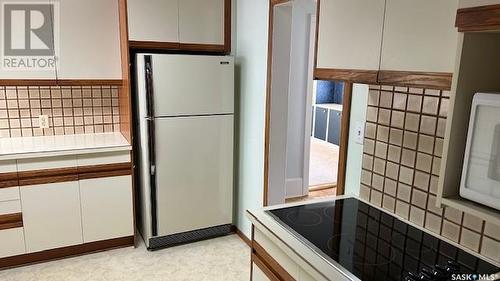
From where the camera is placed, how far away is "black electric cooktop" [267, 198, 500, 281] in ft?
4.42

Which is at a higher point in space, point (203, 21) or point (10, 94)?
point (203, 21)

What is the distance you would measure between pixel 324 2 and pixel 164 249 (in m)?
2.38

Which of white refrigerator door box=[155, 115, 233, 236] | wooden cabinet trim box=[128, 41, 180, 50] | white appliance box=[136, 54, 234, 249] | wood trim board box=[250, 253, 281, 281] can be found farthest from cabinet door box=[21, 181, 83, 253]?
wood trim board box=[250, 253, 281, 281]

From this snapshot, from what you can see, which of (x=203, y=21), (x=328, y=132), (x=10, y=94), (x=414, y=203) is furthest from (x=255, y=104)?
(x=328, y=132)

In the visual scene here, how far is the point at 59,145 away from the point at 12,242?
31.0 inches

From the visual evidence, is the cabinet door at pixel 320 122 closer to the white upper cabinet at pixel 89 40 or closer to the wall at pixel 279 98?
the wall at pixel 279 98

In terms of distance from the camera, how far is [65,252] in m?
2.94

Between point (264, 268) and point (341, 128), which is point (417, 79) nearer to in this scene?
point (341, 128)

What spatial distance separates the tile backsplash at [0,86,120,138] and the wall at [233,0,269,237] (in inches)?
46.2

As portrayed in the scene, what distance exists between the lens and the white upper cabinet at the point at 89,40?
2859 millimetres

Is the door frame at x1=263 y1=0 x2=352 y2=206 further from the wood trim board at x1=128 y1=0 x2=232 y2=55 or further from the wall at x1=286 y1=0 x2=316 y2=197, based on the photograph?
the wall at x1=286 y1=0 x2=316 y2=197

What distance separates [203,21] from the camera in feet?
10.0

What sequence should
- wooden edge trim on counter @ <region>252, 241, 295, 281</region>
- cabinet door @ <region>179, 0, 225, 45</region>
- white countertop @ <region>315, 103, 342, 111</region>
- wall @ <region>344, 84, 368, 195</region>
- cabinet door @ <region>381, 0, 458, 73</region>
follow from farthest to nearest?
white countertop @ <region>315, 103, 342, 111</region>, cabinet door @ <region>179, 0, 225, 45</region>, wall @ <region>344, 84, 368, 195</region>, wooden edge trim on counter @ <region>252, 241, 295, 281</region>, cabinet door @ <region>381, 0, 458, 73</region>

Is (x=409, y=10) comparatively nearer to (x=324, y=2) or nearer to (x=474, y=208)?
(x=324, y=2)
